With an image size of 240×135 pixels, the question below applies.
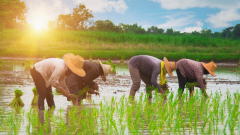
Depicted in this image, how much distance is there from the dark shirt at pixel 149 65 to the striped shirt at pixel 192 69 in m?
0.54

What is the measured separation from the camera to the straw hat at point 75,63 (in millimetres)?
4624

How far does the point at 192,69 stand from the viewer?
5.79 m

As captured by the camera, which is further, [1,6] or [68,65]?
[1,6]

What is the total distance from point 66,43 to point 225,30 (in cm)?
3786

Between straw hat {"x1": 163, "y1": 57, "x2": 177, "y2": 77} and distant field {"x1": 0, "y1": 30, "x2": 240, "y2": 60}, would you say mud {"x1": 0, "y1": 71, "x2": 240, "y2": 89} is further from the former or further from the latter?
distant field {"x1": 0, "y1": 30, "x2": 240, "y2": 60}

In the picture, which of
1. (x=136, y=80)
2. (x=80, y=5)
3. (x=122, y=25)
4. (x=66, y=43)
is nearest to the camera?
(x=136, y=80)

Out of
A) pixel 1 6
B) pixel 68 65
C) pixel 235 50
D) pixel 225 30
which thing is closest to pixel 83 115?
pixel 68 65

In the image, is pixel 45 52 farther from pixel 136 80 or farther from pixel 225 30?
pixel 225 30

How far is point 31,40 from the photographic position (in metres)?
29.9

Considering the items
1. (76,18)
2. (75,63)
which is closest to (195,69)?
(75,63)

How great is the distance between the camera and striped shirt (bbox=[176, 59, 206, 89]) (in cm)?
566

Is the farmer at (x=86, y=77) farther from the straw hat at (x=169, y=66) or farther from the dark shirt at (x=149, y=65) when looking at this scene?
the straw hat at (x=169, y=66)

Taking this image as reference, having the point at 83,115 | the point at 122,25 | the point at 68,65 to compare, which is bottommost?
the point at 83,115

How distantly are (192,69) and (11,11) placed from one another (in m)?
24.6
